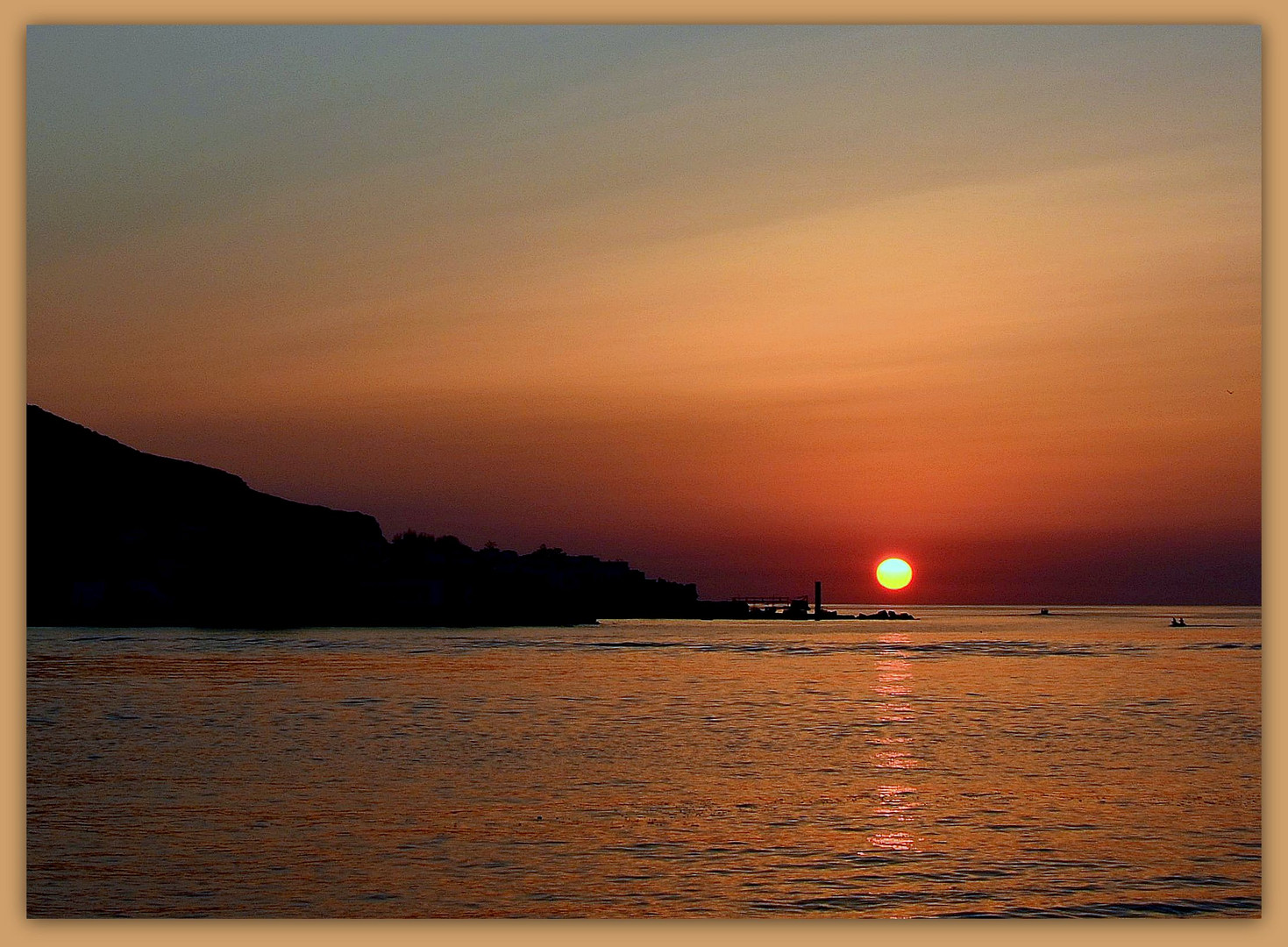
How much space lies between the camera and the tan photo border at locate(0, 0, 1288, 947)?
33.9 ft

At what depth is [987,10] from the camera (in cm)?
1106

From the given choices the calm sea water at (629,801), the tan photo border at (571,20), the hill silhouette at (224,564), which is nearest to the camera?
the tan photo border at (571,20)

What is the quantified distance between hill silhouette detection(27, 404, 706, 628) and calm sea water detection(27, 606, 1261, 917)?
3567mm

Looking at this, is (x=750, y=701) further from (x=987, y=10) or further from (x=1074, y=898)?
(x=987, y=10)

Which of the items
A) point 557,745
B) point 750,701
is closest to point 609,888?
point 557,745

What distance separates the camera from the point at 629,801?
639 inches

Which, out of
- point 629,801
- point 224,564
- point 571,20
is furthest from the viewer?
point 224,564

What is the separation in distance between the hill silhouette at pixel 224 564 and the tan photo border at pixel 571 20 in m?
1.17

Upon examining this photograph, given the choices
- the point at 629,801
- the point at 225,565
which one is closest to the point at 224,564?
the point at 225,565

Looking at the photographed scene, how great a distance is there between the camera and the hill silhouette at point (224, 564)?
2744 cm

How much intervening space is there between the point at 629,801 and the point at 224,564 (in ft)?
207

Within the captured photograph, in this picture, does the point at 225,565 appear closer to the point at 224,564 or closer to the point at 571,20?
the point at 224,564

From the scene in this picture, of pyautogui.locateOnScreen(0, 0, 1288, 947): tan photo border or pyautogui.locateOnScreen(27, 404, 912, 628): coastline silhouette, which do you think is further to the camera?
pyautogui.locateOnScreen(27, 404, 912, 628): coastline silhouette

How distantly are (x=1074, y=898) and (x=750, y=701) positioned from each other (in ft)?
72.2
